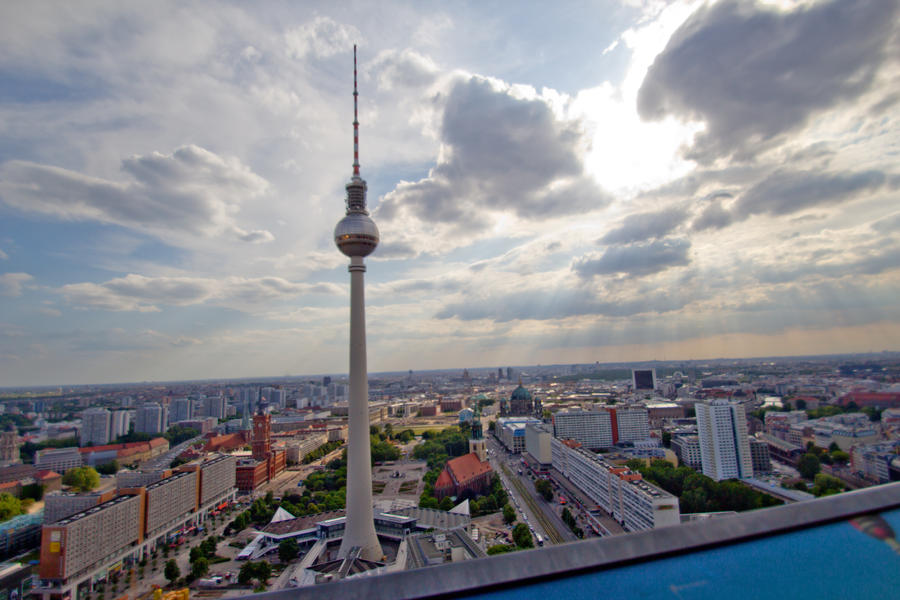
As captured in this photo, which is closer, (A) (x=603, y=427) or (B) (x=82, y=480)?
(B) (x=82, y=480)

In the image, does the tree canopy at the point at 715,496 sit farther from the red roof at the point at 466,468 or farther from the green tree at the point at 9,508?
the green tree at the point at 9,508

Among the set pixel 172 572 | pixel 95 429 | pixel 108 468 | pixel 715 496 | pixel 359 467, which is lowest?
pixel 108 468

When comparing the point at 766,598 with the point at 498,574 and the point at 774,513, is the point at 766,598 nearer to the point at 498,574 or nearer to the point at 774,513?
the point at 774,513

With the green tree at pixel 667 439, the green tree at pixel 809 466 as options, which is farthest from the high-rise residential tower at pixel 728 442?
the green tree at pixel 667 439

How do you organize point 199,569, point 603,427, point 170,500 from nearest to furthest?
point 199,569
point 170,500
point 603,427

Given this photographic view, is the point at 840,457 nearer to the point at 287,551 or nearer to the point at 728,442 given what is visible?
the point at 728,442

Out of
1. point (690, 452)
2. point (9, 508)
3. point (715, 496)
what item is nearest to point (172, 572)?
point (9, 508)

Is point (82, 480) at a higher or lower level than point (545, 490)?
higher
